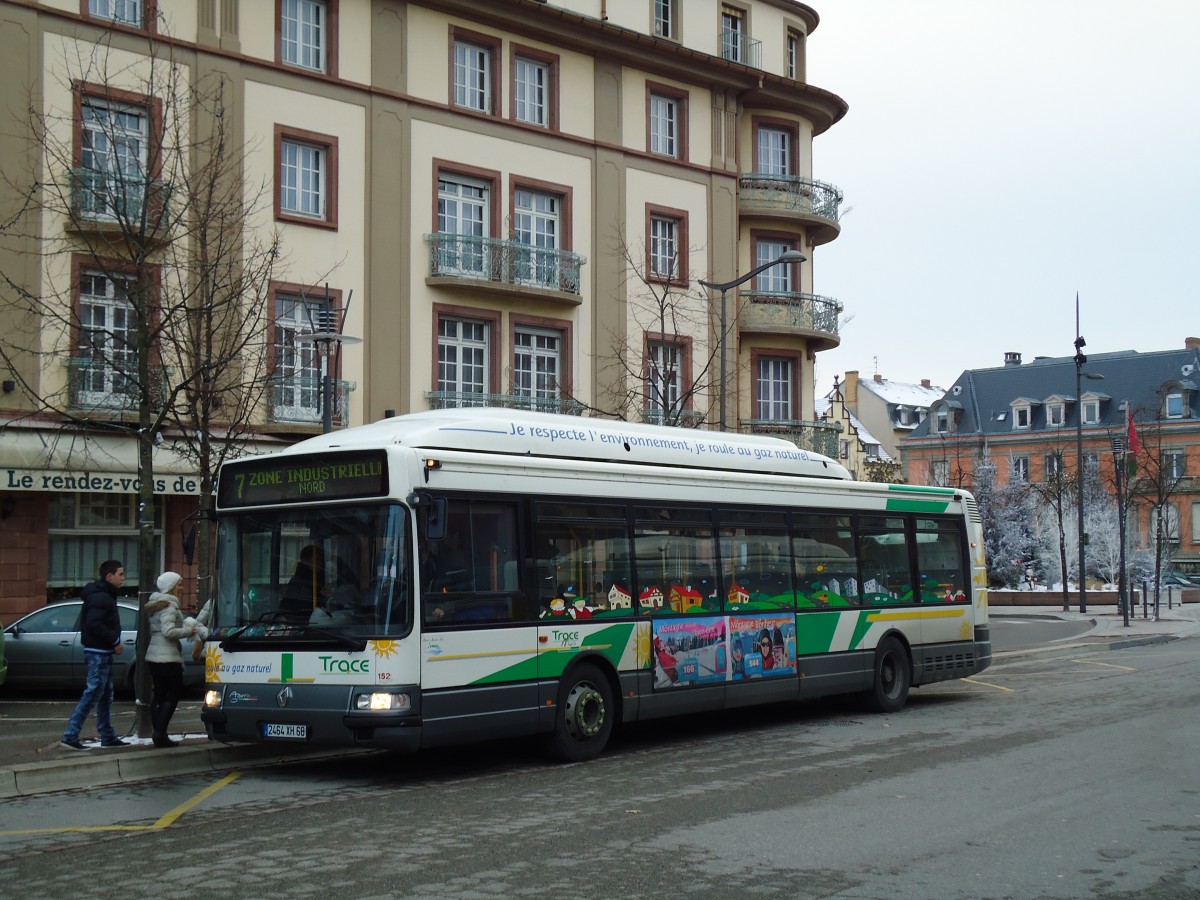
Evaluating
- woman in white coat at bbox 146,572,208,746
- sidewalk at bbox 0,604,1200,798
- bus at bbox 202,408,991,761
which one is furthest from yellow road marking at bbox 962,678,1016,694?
woman in white coat at bbox 146,572,208,746

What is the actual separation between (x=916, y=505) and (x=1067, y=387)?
8413cm

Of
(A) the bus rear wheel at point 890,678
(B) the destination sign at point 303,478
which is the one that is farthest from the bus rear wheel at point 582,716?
(A) the bus rear wheel at point 890,678

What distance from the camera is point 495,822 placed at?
32.9ft

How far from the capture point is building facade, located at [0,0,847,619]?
972 inches

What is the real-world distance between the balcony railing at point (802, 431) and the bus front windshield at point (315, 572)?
2502 centimetres

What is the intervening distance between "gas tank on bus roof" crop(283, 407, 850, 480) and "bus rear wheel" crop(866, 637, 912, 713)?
2515 millimetres

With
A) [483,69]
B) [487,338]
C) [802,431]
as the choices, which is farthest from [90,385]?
[802,431]

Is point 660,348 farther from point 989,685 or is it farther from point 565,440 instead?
point 565,440

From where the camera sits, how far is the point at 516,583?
13023mm

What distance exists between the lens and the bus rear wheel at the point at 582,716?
13.4 m

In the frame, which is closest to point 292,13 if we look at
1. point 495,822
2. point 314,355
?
point 314,355

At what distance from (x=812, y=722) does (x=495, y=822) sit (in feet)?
26.0

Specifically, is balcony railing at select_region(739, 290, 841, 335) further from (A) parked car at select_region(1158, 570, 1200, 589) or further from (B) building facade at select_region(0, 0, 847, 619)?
(A) parked car at select_region(1158, 570, 1200, 589)

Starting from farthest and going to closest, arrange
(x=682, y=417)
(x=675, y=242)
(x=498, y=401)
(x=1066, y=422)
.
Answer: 1. (x=1066, y=422)
2. (x=675, y=242)
3. (x=682, y=417)
4. (x=498, y=401)
